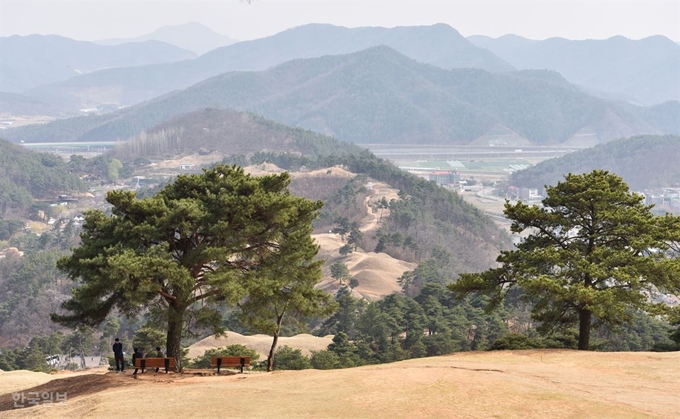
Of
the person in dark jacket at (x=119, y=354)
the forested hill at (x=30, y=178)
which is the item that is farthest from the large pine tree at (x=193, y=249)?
the forested hill at (x=30, y=178)

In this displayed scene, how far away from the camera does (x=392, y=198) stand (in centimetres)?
12219

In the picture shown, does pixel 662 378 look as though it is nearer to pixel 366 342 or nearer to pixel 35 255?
pixel 366 342

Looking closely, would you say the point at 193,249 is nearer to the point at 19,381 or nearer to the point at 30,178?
the point at 19,381

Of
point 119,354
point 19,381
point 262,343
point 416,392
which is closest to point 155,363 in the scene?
point 119,354

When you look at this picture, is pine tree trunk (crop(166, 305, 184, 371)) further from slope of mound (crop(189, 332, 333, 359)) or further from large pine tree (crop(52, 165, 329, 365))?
slope of mound (crop(189, 332, 333, 359))

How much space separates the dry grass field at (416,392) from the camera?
49.2ft

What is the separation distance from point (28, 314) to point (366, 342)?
160ft

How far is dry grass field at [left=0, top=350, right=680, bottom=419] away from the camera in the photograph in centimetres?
1500

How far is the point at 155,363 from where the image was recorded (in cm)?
2156

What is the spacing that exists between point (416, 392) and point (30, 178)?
159399 mm

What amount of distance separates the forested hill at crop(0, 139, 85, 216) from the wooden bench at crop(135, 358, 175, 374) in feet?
449

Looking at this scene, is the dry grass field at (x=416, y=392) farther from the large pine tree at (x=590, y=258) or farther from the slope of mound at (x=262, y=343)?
the slope of mound at (x=262, y=343)

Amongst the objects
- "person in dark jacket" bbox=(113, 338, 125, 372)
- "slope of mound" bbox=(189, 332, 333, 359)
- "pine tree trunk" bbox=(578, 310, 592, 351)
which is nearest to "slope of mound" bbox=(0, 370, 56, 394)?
"person in dark jacket" bbox=(113, 338, 125, 372)

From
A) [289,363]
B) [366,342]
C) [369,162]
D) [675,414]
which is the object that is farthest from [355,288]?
[675,414]
